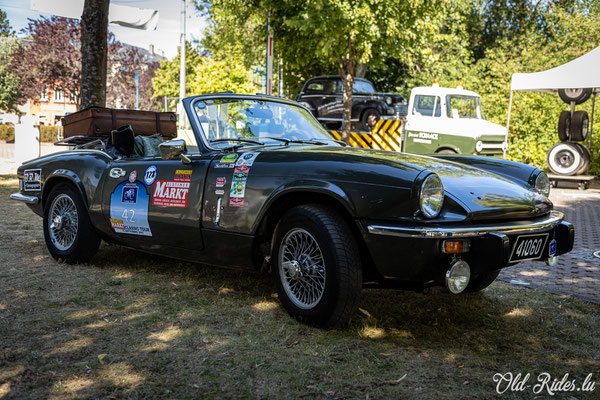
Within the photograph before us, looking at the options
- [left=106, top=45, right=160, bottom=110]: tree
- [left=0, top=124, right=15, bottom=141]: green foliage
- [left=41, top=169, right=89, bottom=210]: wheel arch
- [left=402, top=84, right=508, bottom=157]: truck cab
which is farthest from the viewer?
[left=106, top=45, right=160, bottom=110]: tree

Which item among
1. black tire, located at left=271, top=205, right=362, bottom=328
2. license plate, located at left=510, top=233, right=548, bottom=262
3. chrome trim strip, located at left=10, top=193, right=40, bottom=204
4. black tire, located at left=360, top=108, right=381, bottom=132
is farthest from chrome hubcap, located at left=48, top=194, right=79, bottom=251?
black tire, located at left=360, top=108, right=381, bottom=132

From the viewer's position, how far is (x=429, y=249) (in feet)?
9.80

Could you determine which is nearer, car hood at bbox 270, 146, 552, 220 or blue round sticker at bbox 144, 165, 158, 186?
car hood at bbox 270, 146, 552, 220

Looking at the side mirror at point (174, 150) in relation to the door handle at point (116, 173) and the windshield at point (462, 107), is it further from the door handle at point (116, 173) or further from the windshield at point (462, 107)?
the windshield at point (462, 107)

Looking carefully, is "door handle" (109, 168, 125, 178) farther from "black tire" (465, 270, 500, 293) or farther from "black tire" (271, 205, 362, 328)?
"black tire" (465, 270, 500, 293)

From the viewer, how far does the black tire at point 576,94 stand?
13.1 meters

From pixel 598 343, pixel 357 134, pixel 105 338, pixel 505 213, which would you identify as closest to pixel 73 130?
pixel 105 338

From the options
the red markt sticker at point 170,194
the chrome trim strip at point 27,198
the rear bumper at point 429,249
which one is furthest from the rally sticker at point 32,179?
the rear bumper at point 429,249

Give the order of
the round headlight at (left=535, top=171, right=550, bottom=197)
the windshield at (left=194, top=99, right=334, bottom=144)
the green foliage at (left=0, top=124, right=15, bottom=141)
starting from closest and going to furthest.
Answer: the round headlight at (left=535, top=171, right=550, bottom=197)
the windshield at (left=194, top=99, right=334, bottom=144)
the green foliage at (left=0, top=124, right=15, bottom=141)

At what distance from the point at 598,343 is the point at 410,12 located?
13.7m

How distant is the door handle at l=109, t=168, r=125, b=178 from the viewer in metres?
4.61

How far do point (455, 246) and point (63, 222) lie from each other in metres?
3.58

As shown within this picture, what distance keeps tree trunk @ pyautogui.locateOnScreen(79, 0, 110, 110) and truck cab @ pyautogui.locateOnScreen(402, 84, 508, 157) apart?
24.8 ft

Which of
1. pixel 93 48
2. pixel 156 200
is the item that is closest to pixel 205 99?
pixel 156 200
